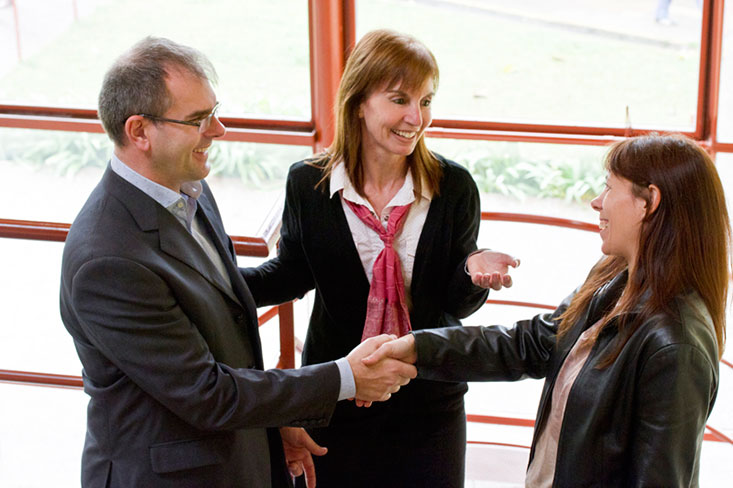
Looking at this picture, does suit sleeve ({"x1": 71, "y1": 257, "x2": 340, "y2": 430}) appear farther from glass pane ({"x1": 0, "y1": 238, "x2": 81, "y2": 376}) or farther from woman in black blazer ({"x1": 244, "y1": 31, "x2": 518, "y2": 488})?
glass pane ({"x1": 0, "y1": 238, "x2": 81, "y2": 376})

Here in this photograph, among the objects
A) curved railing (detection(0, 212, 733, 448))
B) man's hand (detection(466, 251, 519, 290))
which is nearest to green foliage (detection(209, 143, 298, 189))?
curved railing (detection(0, 212, 733, 448))

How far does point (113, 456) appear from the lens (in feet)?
6.62

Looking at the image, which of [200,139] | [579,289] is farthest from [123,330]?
[579,289]

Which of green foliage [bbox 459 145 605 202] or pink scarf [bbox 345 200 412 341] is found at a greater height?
pink scarf [bbox 345 200 412 341]

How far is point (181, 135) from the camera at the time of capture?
6.59 feet

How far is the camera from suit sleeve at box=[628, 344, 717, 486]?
71.5 inches

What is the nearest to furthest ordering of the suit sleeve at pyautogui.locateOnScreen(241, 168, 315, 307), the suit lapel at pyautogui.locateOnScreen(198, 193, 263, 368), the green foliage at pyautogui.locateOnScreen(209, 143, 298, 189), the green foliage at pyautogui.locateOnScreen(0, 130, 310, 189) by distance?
the suit lapel at pyautogui.locateOnScreen(198, 193, 263, 368) → the suit sleeve at pyautogui.locateOnScreen(241, 168, 315, 307) → the green foliage at pyautogui.locateOnScreen(209, 143, 298, 189) → the green foliage at pyautogui.locateOnScreen(0, 130, 310, 189)

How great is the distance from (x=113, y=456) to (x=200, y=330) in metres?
0.33

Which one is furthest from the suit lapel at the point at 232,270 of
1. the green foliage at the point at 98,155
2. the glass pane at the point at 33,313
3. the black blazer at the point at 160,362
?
the green foliage at the point at 98,155

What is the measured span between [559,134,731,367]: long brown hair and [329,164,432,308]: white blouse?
690 millimetres

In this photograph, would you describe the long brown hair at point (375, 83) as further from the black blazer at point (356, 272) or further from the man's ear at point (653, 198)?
the man's ear at point (653, 198)

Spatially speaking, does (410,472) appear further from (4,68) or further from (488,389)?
(4,68)

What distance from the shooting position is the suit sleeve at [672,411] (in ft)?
5.96

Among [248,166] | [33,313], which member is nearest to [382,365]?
[33,313]
